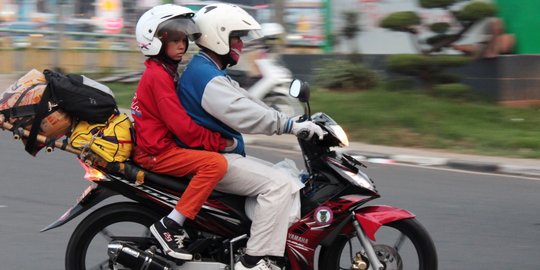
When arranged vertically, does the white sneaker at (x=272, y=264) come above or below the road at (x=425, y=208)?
above

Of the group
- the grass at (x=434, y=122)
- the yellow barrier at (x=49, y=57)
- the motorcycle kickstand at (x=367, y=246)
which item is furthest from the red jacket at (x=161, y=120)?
the yellow barrier at (x=49, y=57)

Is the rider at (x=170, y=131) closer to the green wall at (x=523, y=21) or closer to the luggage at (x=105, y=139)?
the luggage at (x=105, y=139)

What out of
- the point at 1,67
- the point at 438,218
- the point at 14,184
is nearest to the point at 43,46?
the point at 1,67

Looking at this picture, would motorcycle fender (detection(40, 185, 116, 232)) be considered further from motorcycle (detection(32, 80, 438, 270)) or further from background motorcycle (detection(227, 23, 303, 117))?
background motorcycle (detection(227, 23, 303, 117))

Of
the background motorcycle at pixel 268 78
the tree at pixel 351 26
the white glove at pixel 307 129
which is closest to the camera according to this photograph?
the white glove at pixel 307 129

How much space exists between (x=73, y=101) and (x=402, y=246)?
74.5 inches

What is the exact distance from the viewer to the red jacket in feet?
15.5

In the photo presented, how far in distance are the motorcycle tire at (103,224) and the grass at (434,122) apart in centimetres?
674

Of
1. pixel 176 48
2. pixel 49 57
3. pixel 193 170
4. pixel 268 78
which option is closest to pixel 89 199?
pixel 193 170

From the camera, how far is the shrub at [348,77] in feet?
48.5

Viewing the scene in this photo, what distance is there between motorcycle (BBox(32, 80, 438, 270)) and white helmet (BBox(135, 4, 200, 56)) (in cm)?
62

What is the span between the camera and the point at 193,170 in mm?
4734

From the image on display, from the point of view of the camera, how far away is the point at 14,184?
8.57 metres

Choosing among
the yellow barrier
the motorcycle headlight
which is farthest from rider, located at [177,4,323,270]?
the yellow barrier
